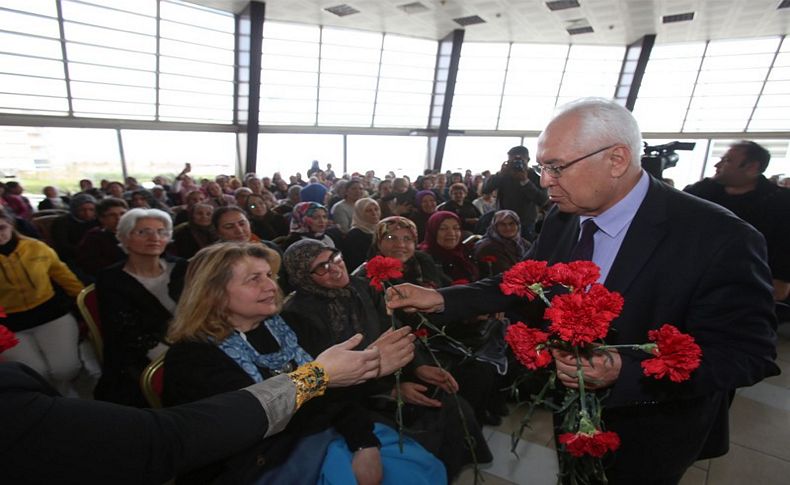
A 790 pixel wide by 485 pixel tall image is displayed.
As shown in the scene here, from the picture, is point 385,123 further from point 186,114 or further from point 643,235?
point 643,235

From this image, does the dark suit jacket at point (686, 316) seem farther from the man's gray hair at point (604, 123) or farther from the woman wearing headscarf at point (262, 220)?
the woman wearing headscarf at point (262, 220)

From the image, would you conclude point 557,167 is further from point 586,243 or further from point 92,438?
point 92,438

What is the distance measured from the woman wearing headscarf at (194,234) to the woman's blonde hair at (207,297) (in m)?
2.59

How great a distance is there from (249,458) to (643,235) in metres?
1.63

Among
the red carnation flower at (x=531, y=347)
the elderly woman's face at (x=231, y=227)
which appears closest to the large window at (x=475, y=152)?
the elderly woman's face at (x=231, y=227)

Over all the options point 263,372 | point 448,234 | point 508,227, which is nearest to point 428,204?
point 508,227

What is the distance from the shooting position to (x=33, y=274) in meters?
2.72

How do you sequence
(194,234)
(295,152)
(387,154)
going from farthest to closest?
(387,154)
(295,152)
(194,234)

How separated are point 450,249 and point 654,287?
8.00 ft

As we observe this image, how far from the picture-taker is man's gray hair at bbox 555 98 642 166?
3.90 ft

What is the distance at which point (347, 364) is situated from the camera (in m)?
1.24

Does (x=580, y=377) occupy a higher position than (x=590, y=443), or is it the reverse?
(x=580, y=377)

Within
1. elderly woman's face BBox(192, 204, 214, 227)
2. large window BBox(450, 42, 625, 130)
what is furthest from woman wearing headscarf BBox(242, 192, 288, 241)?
large window BBox(450, 42, 625, 130)

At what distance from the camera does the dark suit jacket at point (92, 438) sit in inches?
28.3
